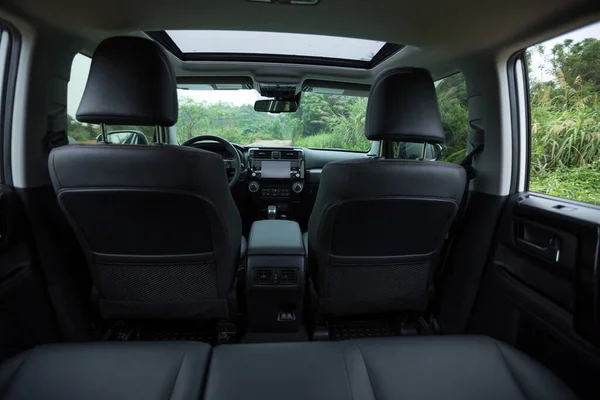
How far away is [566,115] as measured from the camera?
1.73 metres

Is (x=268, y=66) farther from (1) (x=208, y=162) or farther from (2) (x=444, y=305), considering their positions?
(2) (x=444, y=305)

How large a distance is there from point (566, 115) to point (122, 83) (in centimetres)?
214

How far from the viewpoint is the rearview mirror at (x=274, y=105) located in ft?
11.7

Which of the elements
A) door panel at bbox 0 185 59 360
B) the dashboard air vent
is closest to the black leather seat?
door panel at bbox 0 185 59 360

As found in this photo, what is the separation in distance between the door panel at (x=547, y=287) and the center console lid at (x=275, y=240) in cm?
107

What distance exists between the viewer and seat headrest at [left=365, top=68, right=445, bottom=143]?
1739 mm

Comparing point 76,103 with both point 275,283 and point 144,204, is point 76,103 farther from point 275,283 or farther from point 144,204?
point 275,283

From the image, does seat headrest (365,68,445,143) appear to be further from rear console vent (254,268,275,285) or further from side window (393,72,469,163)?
rear console vent (254,268,275,285)

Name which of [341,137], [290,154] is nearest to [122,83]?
[290,154]

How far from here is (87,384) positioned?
1.14 metres

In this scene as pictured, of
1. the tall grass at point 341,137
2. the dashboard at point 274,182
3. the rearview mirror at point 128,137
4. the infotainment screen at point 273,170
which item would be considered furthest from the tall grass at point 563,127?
the rearview mirror at point 128,137

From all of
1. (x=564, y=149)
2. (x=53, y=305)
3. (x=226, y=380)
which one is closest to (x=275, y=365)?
(x=226, y=380)

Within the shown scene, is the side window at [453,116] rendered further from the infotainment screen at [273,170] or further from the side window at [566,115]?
the infotainment screen at [273,170]

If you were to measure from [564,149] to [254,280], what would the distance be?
5.79ft
